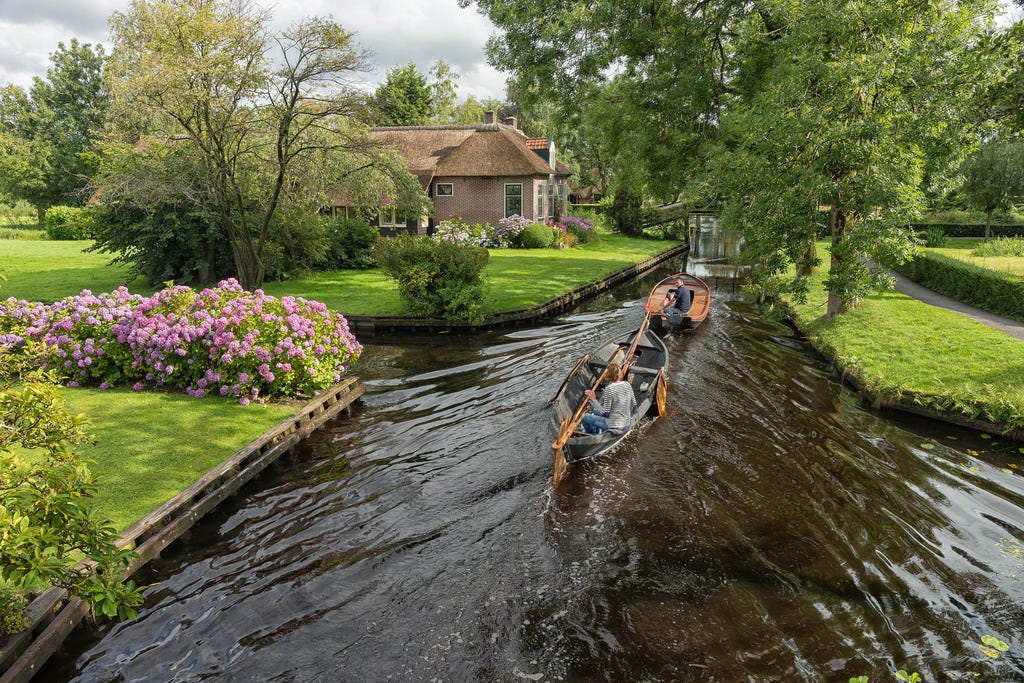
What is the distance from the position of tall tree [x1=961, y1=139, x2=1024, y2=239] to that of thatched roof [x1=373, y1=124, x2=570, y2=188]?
73.5 feet

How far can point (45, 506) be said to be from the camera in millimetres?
3678

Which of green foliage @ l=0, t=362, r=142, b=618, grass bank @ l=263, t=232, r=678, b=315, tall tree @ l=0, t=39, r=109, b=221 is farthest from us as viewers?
tall tree @ l=0, t=39, r=109, b=221

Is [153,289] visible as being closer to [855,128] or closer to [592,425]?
[592,425]

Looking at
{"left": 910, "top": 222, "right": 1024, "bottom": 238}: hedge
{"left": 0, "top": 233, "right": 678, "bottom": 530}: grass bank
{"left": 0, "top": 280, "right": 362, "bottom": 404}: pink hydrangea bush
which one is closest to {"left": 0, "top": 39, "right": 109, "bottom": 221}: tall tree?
{"left": 0, "top": 233, "right": 678, "bottom": 530}: grass bank

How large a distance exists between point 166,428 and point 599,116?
849 inches

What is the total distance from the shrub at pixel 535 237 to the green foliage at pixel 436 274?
1670 centimetres

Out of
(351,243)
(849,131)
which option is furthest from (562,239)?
(849,131)

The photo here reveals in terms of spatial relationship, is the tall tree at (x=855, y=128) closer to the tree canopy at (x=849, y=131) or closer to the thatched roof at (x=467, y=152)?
the tree canopy at (x=849, y=131)

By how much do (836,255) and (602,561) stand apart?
34.8 feet

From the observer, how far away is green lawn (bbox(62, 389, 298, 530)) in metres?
7.95

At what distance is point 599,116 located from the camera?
1029 inches

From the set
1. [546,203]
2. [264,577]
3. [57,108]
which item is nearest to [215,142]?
[264,577]

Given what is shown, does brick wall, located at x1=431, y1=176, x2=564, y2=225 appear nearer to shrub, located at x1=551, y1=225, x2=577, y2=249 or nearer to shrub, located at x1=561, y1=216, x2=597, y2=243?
shrub, located at x1=551, y1=225, x2=577, y2=249

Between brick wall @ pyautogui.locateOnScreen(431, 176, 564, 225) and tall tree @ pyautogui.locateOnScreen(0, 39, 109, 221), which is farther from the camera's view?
tall tree @ pyautogui.locateOnScreen(0, 39, 109, 221)
